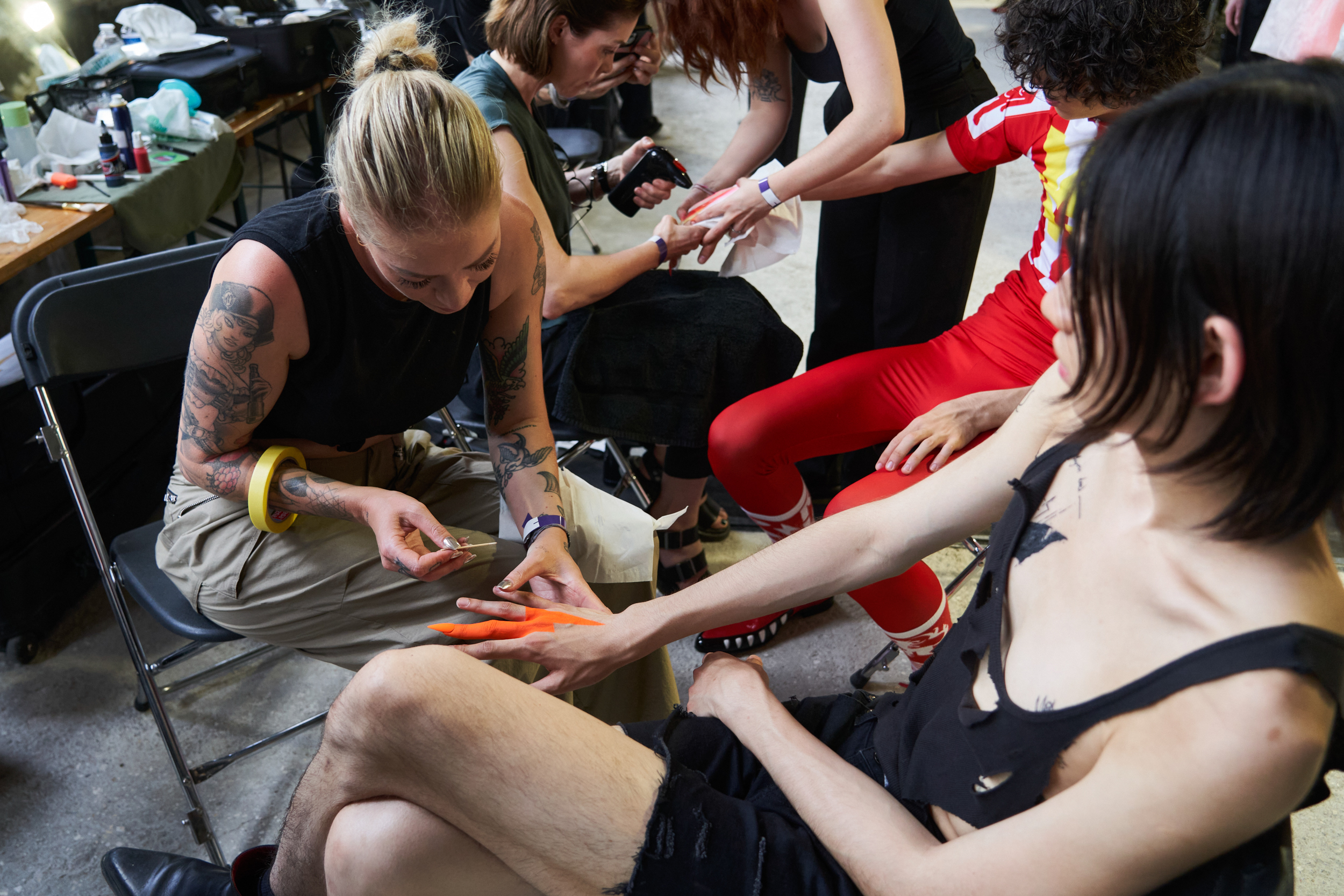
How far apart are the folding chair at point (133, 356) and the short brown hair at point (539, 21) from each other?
2.43ft

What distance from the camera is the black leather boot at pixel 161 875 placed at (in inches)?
56.2

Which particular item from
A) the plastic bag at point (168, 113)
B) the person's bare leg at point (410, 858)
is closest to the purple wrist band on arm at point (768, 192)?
the person's bare leg at point (410, 858)

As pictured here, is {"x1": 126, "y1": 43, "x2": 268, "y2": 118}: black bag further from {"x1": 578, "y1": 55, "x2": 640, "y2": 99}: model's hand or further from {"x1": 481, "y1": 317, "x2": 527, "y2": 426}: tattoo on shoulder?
{"x1": 481, "y1": 317, "x2": 527, "y2": 426}: tattoo on shoulder

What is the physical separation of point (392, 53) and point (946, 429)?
1.13 metres

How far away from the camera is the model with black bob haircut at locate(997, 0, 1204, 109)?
1.57 m

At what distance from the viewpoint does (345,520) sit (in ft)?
5.17

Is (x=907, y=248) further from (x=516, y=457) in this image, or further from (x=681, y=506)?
(x=516, y=457)

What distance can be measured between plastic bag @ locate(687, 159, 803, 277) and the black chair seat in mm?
1307

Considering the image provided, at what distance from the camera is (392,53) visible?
147cm

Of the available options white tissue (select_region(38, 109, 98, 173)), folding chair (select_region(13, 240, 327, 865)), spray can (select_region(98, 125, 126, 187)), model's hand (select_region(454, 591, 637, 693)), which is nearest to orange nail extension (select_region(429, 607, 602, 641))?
model's hand (select_region(454, 591, 637, 693))

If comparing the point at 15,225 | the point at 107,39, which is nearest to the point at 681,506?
the point at 15,225

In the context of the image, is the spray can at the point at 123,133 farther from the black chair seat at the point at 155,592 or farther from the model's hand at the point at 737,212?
the model's hand at the point at 737,212

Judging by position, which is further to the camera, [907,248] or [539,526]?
[907,248]

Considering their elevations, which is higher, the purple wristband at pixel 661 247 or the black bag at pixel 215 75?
the black bag at pixel 215 75
